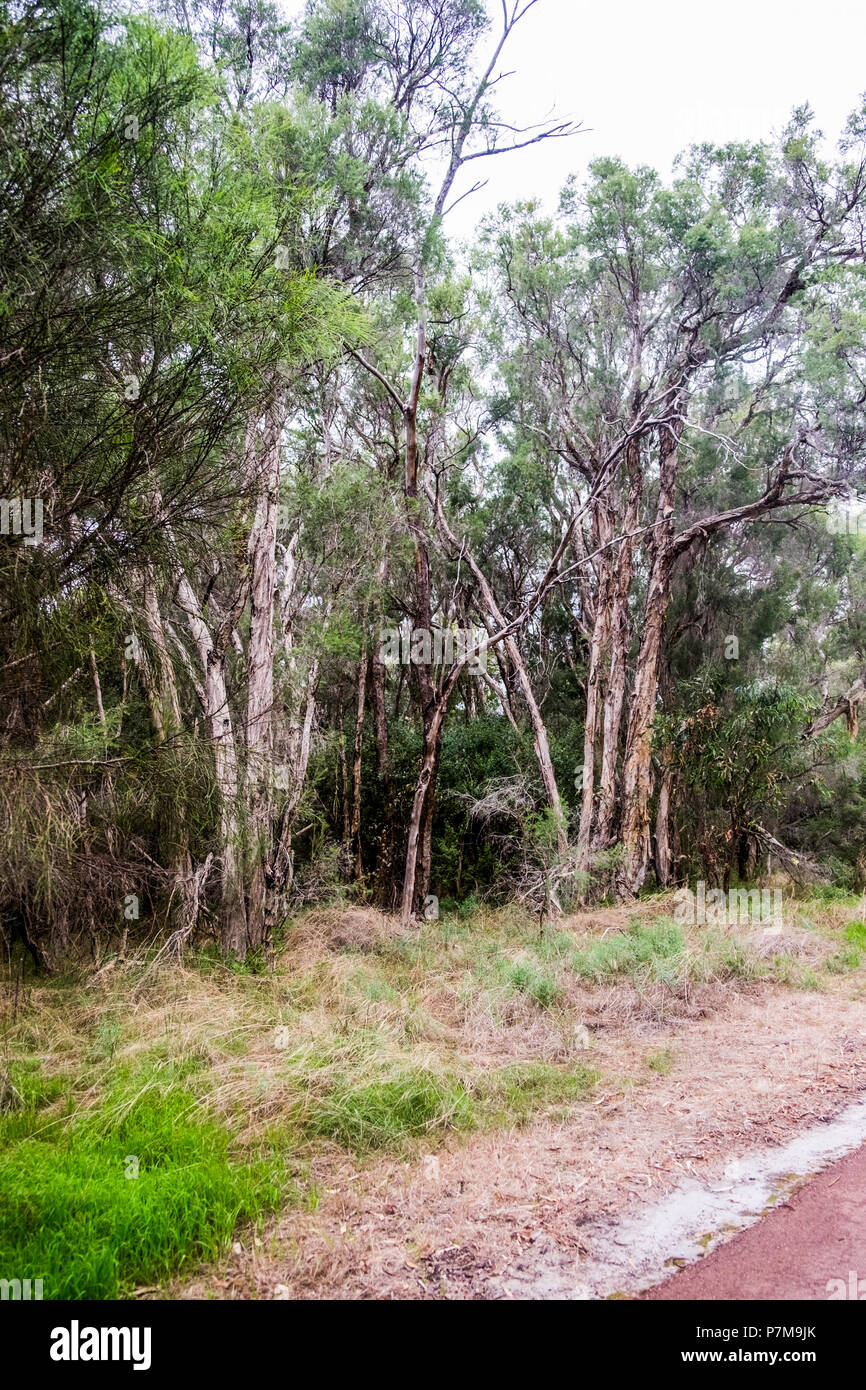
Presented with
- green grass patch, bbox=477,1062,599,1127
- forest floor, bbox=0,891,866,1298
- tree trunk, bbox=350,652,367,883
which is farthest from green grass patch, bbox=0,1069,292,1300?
tree trunk, bbox=350,652,367,883

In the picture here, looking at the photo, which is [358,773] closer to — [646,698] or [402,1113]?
[646,698]

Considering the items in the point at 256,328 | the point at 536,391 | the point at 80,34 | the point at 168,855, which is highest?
the point at 536,391

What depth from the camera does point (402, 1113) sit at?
4652 millimetres

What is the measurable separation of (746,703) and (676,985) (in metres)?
6.35

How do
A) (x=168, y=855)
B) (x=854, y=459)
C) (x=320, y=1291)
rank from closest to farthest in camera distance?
1. (x=320, y=1291)
2. (x=168, y=855)
3. (x=854, y=459)

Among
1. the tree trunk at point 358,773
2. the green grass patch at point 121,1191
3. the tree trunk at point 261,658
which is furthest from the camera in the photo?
the tree trunk at point 358,773

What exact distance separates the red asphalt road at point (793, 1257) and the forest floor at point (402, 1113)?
142 millimetres

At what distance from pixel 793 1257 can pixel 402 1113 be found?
2.13 m

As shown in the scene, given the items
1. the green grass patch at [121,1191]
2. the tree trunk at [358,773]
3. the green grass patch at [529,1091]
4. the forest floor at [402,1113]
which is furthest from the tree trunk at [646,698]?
the green grass patch at [121,1191]

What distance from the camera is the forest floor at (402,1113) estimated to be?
10.9 feet

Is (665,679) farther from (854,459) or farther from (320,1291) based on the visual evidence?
(320,1291)

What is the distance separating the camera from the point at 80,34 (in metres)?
3.90

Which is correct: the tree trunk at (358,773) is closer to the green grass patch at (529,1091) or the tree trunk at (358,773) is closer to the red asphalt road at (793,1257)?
the green grass patch at (529,1091)

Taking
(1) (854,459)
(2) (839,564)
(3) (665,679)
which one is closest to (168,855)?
(1) (854,459)
